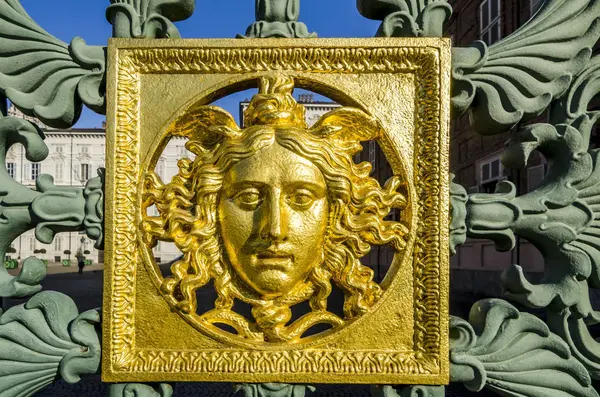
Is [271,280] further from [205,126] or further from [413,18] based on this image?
[413,18]

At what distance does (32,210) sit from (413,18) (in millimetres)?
1465

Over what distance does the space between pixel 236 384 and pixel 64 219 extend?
81cm

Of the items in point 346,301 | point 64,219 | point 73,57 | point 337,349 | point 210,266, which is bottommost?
point 337,349

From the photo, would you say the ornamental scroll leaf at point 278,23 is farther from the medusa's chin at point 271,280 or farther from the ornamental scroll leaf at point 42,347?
the ornamental scroll leaf at point 42,347

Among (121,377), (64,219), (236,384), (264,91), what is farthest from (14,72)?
(236,384)

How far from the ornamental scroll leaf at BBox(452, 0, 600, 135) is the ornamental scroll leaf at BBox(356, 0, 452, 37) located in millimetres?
128

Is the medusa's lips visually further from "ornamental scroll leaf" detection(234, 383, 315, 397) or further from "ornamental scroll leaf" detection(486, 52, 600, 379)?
"ornamental scroll leaf" detection(486, 52, 600, 379)

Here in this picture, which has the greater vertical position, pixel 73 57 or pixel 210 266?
pixel 73 57

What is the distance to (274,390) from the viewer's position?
1.56m

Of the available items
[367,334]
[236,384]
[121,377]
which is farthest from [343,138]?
[121,377]

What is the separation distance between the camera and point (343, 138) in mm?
1627

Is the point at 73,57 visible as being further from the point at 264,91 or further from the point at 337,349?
the point at 337,349

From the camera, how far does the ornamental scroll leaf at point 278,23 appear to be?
1.63m

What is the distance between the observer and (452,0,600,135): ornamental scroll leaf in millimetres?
1603
